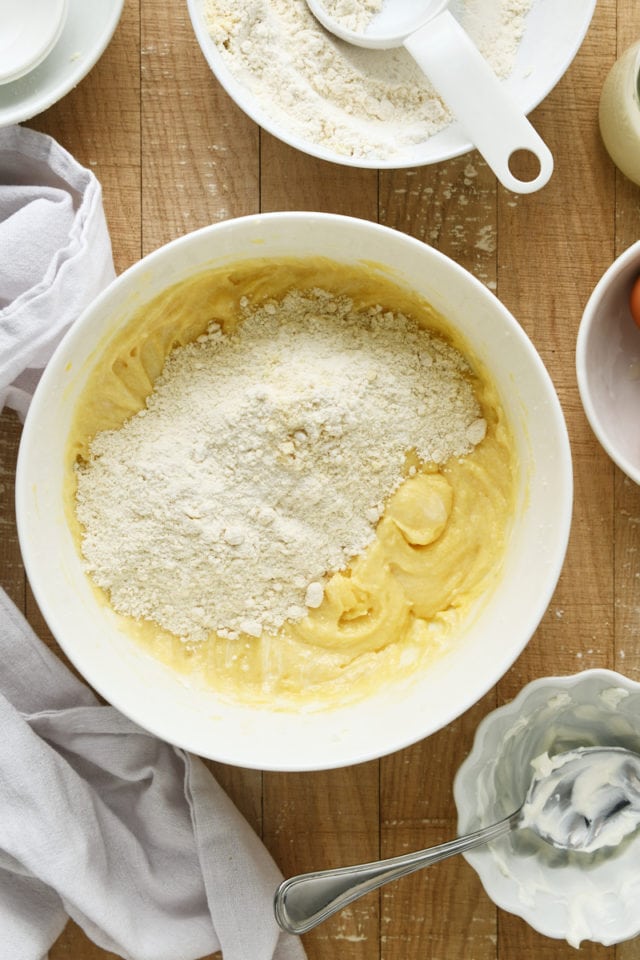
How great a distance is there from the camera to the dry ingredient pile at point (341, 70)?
94 cm

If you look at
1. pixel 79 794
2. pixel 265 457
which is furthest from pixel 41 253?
pixel 79 794

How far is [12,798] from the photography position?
97 cm

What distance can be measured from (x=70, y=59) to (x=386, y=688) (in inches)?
28.9

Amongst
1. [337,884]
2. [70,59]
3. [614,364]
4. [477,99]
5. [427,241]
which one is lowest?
[337,884]

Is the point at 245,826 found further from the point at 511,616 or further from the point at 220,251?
the point at 220,251

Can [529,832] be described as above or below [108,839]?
below

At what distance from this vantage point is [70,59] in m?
0.97

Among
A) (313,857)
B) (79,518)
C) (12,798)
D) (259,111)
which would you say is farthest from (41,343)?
(313,857)

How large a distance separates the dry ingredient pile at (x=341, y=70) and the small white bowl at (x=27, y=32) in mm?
155

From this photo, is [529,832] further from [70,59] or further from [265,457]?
[70,59]

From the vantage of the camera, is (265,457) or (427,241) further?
(427,241)

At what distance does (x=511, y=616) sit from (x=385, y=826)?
0.30m

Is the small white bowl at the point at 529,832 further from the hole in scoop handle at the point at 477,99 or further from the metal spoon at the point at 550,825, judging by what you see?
the hole in scoop handle at the point at 477,99

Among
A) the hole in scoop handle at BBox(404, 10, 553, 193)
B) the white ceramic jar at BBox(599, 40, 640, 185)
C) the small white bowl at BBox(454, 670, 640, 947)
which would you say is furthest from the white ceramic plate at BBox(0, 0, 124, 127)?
the small white bowl at BBox(454, 670, 640, 947)
